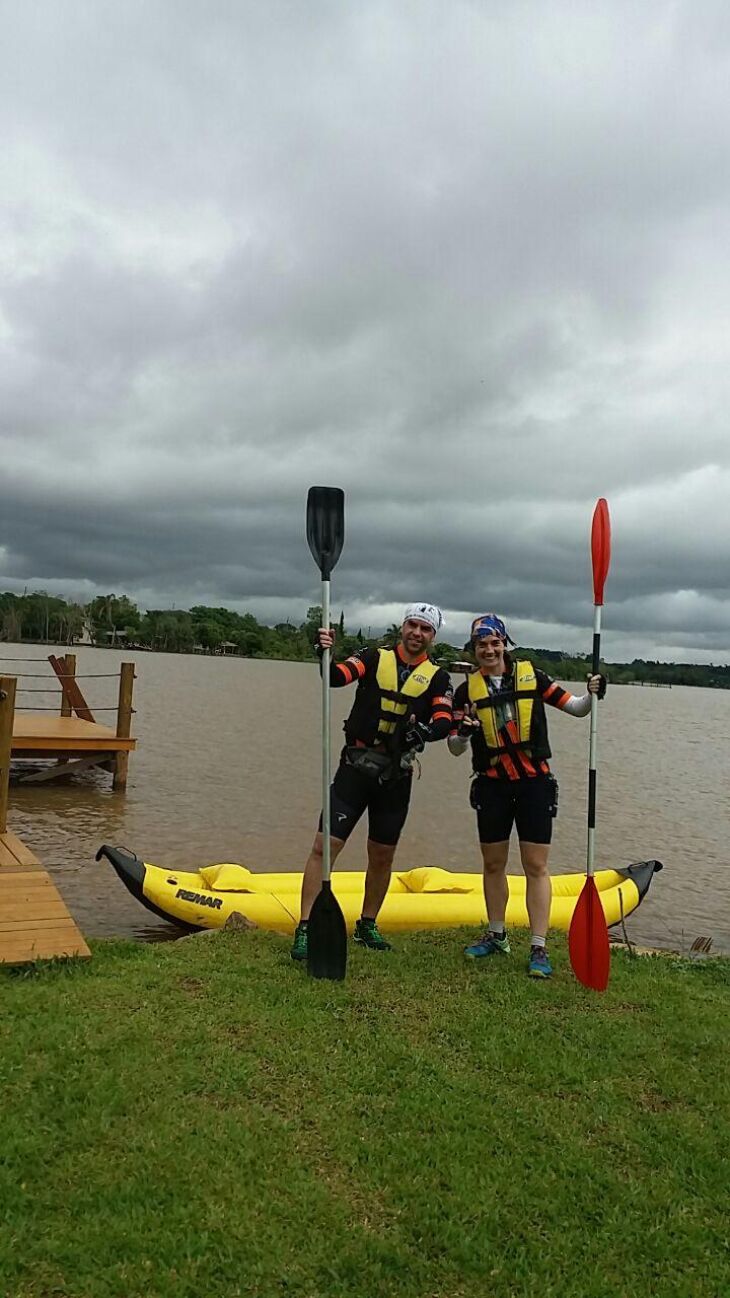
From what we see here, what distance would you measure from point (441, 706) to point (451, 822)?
41.2ft

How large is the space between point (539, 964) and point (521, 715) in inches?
59.9

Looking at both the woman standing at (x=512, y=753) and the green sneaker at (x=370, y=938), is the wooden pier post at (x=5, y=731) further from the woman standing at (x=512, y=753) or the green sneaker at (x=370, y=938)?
the woman standing at (x=512, y=753)

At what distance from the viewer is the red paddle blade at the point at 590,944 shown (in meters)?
5.14

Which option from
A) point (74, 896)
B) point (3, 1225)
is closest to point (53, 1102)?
point (3, 1225)

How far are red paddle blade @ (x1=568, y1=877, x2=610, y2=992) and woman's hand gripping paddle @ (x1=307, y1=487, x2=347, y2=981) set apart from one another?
1.39m

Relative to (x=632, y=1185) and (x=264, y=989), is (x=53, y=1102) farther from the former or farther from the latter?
(x=632, y=1185)

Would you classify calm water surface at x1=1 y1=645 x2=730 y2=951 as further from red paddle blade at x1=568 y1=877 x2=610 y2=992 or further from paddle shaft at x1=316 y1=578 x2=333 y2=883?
red paddle blade at x1=568 y1=877 x2=610 y2=992

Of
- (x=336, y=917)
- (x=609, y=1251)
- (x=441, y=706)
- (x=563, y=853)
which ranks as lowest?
(x=563, y=853)

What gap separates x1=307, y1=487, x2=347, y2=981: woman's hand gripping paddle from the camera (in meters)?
5.06

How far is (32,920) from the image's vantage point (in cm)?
548

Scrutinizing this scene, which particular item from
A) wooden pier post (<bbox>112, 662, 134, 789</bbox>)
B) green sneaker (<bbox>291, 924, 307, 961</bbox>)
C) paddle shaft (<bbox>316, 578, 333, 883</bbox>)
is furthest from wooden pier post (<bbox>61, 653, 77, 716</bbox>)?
paddle shaft (<bbox>316, 578, 333, 883</bbox>)

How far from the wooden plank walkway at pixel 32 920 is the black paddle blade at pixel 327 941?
138 centimetres

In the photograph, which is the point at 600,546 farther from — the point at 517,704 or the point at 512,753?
the point at 512,753

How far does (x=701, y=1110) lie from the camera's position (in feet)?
12.4
